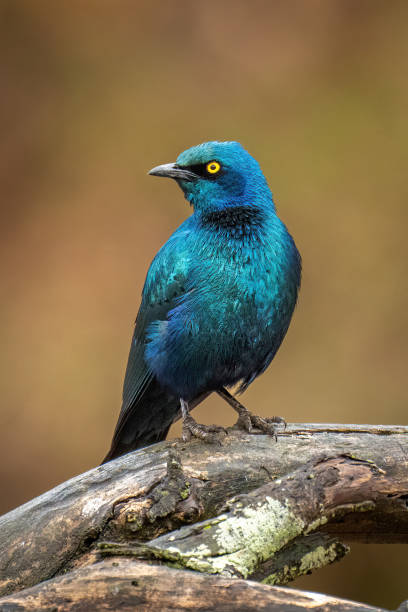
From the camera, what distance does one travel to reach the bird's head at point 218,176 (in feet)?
12.9

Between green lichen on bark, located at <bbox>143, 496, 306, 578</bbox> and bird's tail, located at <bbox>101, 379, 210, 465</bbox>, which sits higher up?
bird's tail, located at <bbox>101, 379, 210, 465</bbox>

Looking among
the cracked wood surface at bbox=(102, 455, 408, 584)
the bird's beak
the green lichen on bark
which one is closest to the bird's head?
the bird's beak

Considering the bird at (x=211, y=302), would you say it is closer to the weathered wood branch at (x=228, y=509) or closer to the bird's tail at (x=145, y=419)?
the bird's tail at (x=145, y=419)

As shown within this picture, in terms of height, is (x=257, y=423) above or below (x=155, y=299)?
below

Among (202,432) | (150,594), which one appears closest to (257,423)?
(202,432)

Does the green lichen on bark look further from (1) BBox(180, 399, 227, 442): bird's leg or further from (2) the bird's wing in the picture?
(2) the bird's wing

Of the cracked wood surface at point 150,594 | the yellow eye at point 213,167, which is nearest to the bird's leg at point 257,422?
the yellow eye at point 213,167

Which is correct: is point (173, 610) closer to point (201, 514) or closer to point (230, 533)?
point (230, 533)

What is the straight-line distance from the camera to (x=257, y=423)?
355cm

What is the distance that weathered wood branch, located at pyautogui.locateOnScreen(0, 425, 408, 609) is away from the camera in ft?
7.91

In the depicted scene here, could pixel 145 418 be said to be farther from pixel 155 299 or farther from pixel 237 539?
pixel 237 539

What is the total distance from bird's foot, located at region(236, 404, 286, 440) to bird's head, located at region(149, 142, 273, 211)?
1.13m

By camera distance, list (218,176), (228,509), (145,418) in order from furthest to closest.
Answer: (145,418)
(218,176)
(228,509)

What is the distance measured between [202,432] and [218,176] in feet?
4.59
